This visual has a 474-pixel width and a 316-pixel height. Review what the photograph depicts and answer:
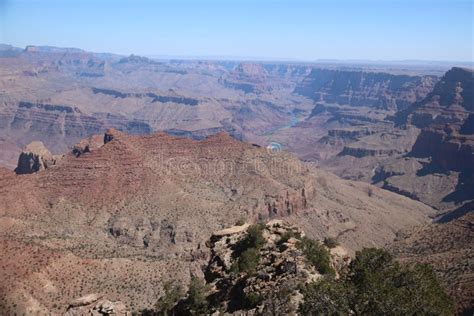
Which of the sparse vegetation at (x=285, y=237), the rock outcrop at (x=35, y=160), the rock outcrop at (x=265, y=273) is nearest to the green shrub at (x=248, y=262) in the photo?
the rock outcrop at (x=265, y=273)

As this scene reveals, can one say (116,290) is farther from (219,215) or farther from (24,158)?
(24,158)

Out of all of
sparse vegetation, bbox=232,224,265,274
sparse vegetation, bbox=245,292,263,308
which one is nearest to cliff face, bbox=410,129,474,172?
sparse vegetation, bbox=232,224,265,274

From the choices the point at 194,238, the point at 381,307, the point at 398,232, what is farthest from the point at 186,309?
the point at 398,232

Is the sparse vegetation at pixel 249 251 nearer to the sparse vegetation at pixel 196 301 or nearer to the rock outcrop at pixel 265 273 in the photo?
the rock outcrop at pixel 265 273

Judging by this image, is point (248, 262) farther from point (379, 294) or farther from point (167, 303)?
point (379, 294)

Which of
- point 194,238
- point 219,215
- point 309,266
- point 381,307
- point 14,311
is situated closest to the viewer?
point 381,307

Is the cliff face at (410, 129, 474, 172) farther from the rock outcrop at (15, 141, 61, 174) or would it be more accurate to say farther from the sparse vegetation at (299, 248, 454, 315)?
the sparse vegetation at (299, 248, 454, 315)
